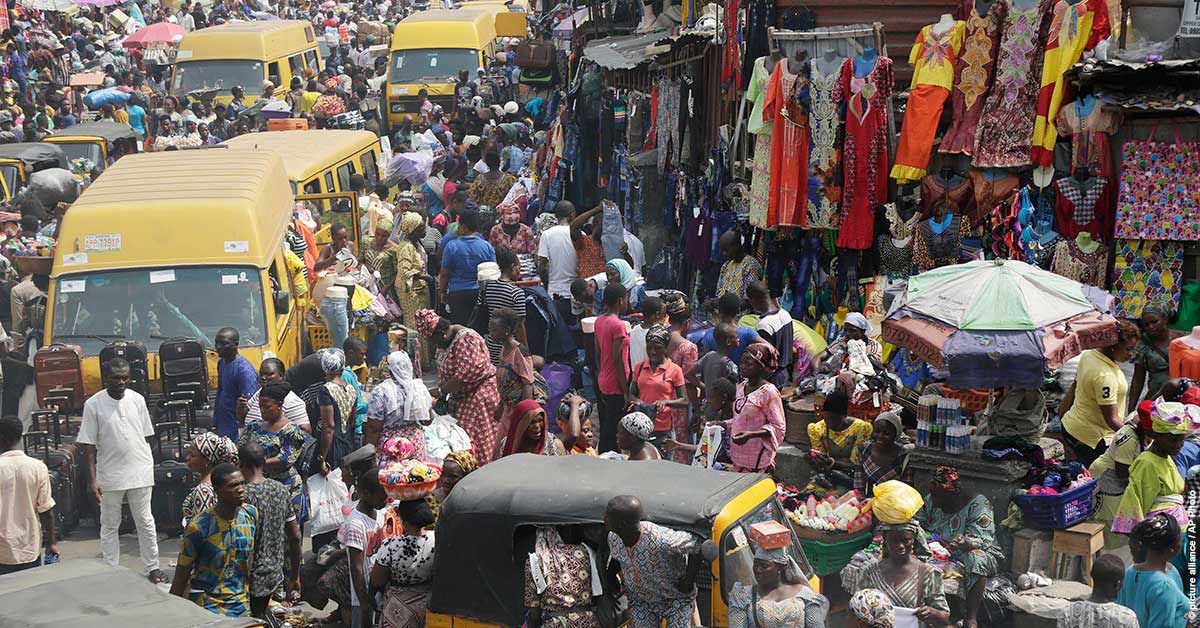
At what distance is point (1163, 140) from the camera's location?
10.7m

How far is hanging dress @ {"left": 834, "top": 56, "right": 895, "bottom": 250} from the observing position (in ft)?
40.2

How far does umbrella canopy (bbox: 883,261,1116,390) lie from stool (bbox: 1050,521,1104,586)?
0.89 meters

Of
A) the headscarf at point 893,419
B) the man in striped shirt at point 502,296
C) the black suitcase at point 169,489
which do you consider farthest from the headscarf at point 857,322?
the black suitcase at point 169,489

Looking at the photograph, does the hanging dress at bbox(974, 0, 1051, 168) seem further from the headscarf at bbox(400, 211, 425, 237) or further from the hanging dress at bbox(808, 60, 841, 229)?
the headscarf at bbox(400, 211, 425, 237)

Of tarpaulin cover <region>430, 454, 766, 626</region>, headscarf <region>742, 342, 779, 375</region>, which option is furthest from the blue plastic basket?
tarpaulin cover <region>430, 454, 766, 626</region>

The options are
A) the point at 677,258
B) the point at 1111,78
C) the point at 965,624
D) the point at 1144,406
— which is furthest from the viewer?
the point at 677,258

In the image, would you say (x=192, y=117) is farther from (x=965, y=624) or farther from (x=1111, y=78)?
(x=965, y=624)

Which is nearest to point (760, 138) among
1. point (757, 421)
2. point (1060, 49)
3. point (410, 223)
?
point (1060, 49)

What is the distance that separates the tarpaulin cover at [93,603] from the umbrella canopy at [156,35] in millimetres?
30063

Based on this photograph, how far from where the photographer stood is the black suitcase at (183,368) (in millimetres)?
10742

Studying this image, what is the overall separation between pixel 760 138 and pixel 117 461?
641 centimetres

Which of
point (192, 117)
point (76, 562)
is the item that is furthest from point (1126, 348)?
point (192, 117)

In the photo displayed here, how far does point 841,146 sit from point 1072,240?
7.41 ft

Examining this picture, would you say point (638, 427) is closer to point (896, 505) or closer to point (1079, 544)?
point (896, 505)
